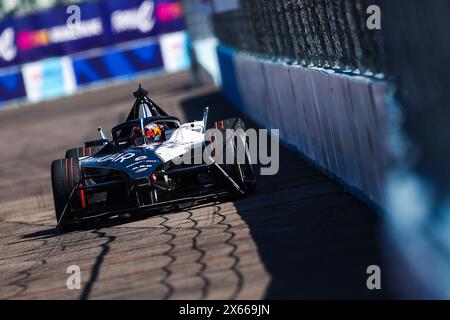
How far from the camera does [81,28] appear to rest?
53.1 meters

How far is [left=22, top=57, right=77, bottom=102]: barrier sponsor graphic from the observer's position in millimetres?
50125

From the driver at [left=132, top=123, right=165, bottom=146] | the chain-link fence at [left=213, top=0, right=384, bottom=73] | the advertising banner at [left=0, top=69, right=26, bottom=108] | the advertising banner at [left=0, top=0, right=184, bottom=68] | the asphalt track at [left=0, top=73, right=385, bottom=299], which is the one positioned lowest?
the advertising banner at [left=0, top=69, right=26, bottom=108]

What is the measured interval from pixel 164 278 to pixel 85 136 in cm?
1983

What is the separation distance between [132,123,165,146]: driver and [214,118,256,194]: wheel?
0.67 m

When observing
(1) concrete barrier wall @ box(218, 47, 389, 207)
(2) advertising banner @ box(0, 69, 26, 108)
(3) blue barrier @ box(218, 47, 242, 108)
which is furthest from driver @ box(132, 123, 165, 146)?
(2) advertising banner @ box(0, 69, 26, 108)

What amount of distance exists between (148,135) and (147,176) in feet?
4.27

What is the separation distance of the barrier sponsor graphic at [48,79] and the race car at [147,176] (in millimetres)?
37647

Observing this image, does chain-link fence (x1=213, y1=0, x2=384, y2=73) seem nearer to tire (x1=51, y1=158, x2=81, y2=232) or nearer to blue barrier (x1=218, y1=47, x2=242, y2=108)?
blue barrier (x1=218, y1=47, x2=242, y2=108)

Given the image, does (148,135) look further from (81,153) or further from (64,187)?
(64,187)

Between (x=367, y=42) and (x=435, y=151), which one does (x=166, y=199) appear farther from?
(x=435, y=151)

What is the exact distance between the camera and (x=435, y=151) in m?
7.70

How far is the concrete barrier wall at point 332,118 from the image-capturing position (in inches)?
365

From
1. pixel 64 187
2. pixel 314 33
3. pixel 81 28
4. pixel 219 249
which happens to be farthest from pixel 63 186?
pixel 81 28

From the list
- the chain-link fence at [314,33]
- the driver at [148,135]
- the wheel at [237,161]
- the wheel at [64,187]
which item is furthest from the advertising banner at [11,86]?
the wheel at [64,187]
